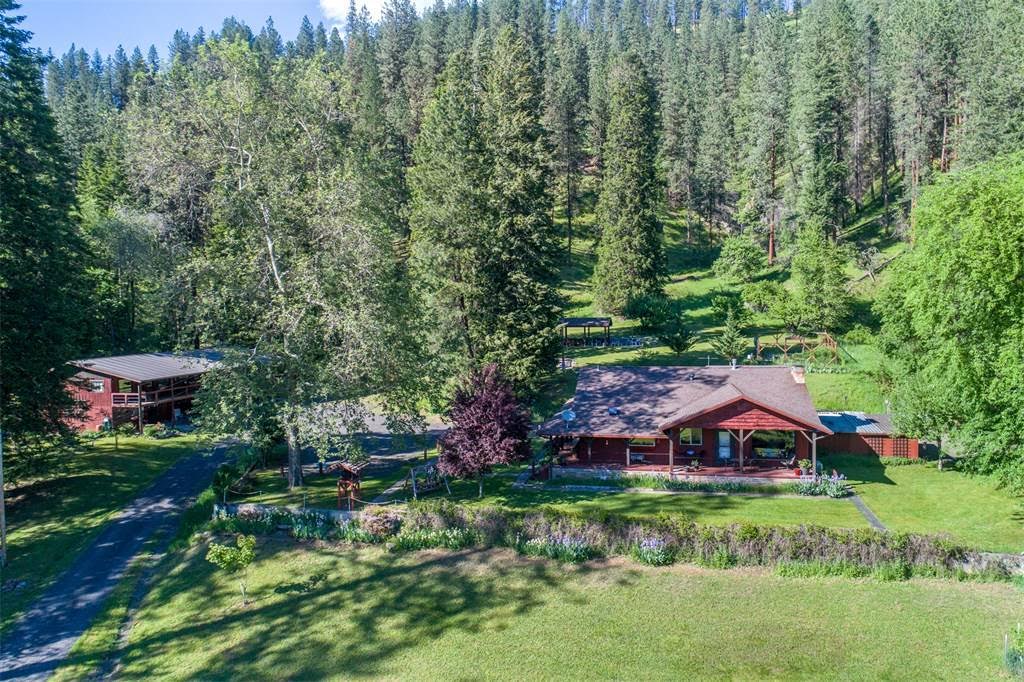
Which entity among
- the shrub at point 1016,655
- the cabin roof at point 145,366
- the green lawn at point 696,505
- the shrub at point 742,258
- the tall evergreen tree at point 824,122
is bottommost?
the shrub at point 1016,655

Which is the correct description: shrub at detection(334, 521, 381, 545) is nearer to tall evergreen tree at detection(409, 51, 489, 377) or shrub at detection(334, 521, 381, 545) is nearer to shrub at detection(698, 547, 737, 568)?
shrub at detection(698, 547, 737, 568)

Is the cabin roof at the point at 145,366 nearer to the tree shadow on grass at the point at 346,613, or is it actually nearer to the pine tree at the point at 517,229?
the pine tree at the point at 517,229

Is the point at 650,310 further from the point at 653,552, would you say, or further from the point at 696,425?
the point at 653,552

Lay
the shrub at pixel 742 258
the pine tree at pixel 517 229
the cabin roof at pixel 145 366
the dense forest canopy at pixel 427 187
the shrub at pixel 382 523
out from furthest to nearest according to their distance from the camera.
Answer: the shrub at pixel 742 258 < the cabin roof at pixel 145 366 < the pine tree at pixel 517 229 < the dense forest canopy at pixel 427 187 < the shrub at pixel 382 523

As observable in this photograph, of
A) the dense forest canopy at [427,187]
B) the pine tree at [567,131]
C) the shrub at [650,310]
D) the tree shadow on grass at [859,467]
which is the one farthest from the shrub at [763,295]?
the pine tree at [567,131]

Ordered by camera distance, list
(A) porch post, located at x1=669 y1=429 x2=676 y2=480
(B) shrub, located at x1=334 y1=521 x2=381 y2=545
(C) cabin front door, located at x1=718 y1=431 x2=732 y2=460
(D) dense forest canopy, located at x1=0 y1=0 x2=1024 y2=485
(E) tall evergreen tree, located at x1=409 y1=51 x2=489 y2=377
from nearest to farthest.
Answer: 1. (B) shrub, located at x1=334 y1=521 x2=381 y2=545
2. (D) dense forest canopy, located at x1=0 y1=0 x2=1024 y2=485
3. (A) porch post, located at x1=669 y1=429 x2=676 y2=480
4. (C) cabin front door, located at x1=718 y1=431 x2=732 y2=460
5. (E) tall evergreen tree, located at x1=409 y1=51 x2=489 y2=377

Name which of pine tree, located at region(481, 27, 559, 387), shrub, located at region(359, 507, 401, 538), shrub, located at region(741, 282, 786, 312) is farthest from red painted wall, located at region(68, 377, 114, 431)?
shrub, located at region(741, 282, 786, 312)

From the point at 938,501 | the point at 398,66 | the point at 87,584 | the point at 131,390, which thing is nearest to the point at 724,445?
the point at 938,501
